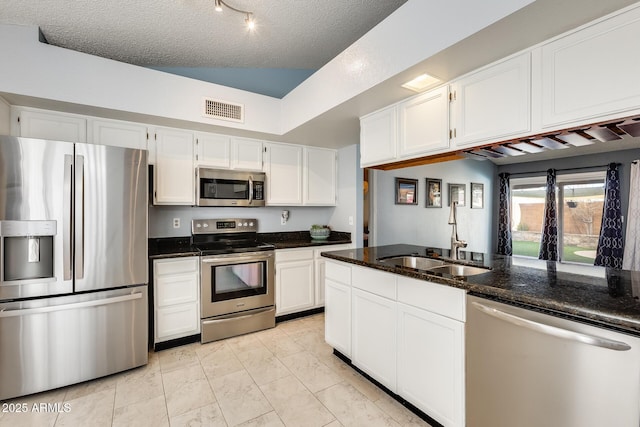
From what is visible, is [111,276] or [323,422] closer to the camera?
[323,422]

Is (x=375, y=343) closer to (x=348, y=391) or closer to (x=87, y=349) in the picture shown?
(x=348, y=391)

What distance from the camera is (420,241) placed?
4.42 m

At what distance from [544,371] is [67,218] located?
2995 millimetres

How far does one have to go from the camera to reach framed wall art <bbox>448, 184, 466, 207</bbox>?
190 inches

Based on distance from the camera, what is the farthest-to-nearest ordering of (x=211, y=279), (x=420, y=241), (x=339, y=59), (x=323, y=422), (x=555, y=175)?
(x=555, y=175) < (x=420, y=241) < (x=211, y=279) < (x=339, y=59) < (x=323, y=422)

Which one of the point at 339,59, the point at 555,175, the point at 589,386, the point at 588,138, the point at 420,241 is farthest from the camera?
the point at 555,175

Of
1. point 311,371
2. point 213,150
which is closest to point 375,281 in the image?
point 311,371

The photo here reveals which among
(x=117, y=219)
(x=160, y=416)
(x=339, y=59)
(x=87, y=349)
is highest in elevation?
(x=339, y=59)

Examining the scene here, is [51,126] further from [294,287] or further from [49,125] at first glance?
[294,287]

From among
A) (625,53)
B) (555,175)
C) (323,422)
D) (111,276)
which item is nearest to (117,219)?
(111,276)

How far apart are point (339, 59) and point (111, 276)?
2516 mm

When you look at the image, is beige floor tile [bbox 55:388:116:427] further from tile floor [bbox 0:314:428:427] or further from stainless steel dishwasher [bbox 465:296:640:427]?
stainless steel dishwasher [bbox 465:296:640:427]

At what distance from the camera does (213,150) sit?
3.20m

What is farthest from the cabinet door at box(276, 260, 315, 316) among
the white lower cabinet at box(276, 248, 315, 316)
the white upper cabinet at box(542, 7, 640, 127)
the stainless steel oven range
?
the white upper cabinet at box(542, 7, 640, 127)
